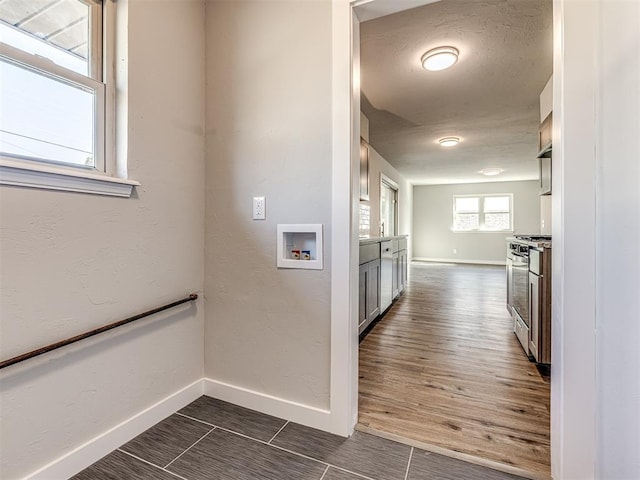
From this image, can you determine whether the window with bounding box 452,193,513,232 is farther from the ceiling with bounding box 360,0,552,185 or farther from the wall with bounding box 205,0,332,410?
the wall with bounding box 205,0,332,410

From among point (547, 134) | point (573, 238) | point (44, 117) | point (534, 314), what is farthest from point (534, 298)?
point (44, 117)

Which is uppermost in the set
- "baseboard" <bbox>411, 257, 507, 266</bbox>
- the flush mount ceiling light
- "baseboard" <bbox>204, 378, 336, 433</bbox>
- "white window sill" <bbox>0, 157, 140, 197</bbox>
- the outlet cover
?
the flush mount ceiling light

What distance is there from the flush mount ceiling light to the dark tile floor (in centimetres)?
269

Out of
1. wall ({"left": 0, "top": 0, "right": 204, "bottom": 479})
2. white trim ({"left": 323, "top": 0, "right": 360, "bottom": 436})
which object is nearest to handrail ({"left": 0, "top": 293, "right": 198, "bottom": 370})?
wall ({"left": 0, "top": 0, "right": 204, "bottom": 479})

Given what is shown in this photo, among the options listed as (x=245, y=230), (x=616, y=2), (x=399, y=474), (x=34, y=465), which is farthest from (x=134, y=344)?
(x=616, y=2)

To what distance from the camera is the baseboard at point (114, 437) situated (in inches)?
45.7

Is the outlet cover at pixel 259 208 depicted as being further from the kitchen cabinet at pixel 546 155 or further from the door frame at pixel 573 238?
the kitchen cabinet at pixel 546 155

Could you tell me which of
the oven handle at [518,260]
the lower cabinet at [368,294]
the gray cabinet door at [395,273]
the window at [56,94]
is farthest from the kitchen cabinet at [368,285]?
the window at [56,94]

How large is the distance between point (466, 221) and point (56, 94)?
9.55m

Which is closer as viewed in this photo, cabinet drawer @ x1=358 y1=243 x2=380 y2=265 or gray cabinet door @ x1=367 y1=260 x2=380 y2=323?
cabinet drawer @ x1=358 y1=243 x2=380 y2=265

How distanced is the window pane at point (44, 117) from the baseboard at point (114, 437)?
3.98 ft

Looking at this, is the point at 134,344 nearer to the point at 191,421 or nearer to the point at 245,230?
the point at 191,421

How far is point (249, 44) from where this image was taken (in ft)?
5.46

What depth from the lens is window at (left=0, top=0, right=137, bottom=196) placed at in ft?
3.55
